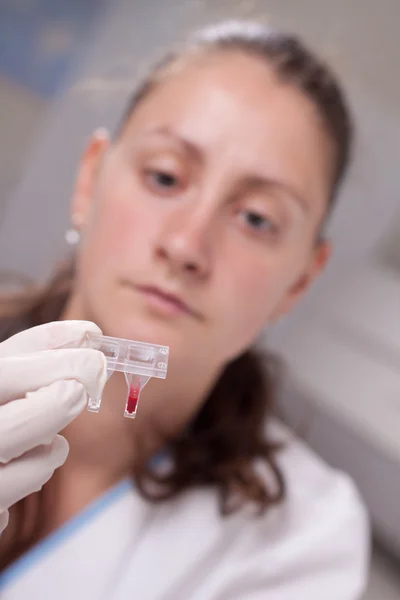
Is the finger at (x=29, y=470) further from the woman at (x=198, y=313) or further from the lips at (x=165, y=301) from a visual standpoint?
the lips at (x=165, y=301)

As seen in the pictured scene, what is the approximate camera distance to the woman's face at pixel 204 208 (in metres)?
0.42

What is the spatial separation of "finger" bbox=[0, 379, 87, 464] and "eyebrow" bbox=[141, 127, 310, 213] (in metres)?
0.28

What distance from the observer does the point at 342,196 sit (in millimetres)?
813

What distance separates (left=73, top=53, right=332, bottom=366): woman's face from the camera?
42cm

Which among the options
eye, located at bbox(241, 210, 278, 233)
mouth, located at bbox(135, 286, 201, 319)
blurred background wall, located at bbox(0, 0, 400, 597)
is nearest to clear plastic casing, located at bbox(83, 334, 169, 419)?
mouth, located at bbox(135, 286, 201, 319)

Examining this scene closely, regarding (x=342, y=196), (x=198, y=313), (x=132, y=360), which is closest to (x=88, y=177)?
(x=198, y=313)

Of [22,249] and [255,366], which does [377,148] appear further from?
[22,249]

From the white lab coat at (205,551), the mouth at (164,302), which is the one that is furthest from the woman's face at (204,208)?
the white lab coat at (205,551)

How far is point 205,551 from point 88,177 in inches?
18.9

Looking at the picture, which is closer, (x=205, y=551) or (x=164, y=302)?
(x=164, y=302)

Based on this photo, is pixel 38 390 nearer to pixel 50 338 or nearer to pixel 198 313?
pixel 50 338

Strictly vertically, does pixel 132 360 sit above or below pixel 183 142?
below

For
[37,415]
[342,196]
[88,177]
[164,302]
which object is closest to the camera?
[37,415]

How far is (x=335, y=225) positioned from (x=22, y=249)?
0.65m
